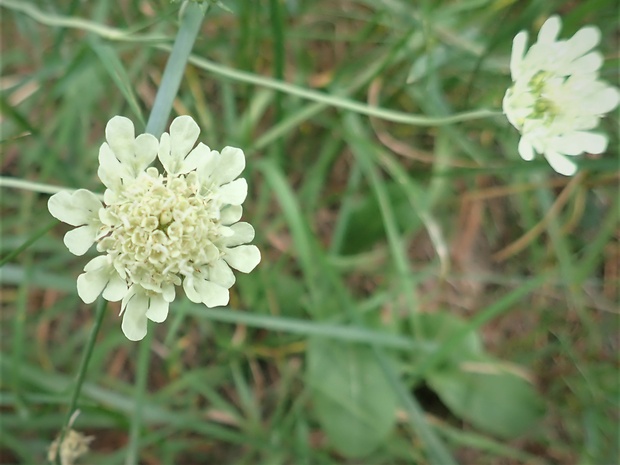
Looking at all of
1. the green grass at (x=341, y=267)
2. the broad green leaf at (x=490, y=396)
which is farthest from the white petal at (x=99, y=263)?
the broad green leaf at (x=490, y=396)

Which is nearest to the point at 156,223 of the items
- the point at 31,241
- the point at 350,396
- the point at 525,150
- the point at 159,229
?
the point at 159,229

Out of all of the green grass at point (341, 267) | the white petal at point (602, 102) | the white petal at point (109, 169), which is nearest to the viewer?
the white petal at point (109, 169)

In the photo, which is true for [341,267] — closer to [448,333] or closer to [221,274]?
[448,333]

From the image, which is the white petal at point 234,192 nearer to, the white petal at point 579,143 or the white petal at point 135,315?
the white petal at point 135,315

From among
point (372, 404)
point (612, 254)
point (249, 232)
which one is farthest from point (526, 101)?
point (612, 254)

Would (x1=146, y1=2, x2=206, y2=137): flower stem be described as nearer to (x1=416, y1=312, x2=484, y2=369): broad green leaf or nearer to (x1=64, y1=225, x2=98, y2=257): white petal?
(x1=64, y1=225, x2=98, y2=257): white petal

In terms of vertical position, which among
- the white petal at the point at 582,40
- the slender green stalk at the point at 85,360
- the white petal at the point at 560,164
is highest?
the white petal at the point at 582,40

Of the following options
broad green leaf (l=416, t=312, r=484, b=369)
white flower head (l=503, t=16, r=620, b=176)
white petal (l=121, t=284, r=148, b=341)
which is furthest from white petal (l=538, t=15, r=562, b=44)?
broad green leaf (l=416, t=312, r=484, b=369)

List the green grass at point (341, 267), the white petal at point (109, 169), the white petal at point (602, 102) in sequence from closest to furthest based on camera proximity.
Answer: the white petal at point (109, 169), the white petal at point (602, 102), the green grass at point (341, 267)

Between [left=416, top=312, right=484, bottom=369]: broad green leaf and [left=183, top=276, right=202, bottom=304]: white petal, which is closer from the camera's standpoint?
[left=183, top=276, right=202, bottom=304]: white petal
